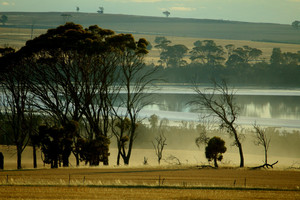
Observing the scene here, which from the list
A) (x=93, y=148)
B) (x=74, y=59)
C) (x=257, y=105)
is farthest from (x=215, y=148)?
(x=257, y=105)

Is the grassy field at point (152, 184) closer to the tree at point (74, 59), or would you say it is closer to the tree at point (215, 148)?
the tree at point (215, 148)

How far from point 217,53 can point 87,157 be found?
365 ft

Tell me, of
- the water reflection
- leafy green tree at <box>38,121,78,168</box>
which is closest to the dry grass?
leafy green tree at <box>38,121,78,168</box>

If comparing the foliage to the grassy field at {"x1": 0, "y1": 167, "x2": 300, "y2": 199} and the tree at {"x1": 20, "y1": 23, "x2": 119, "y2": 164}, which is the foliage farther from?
the grassy field at {"x1": 0, "y1": 167, "x2": 300, "y2": 199}

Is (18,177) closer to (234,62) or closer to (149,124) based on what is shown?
(149,124)

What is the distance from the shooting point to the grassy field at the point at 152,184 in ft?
70.0

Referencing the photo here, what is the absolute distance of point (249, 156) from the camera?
2299 inches

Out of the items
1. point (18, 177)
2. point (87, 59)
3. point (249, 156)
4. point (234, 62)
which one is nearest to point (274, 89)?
point (234, 62)

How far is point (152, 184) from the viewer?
82.3 feet

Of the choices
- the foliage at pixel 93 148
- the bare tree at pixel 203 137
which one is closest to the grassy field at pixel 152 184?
the foliage at pixel 93 148

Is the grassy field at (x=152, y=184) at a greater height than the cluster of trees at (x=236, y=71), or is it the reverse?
the cluster of trees at (x=236, y=71)

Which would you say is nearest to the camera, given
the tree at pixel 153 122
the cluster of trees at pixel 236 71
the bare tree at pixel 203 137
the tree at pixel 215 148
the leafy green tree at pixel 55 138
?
the tree at pixel 215 148

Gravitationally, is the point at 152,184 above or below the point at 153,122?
below

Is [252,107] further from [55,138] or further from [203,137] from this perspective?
[55,138]
